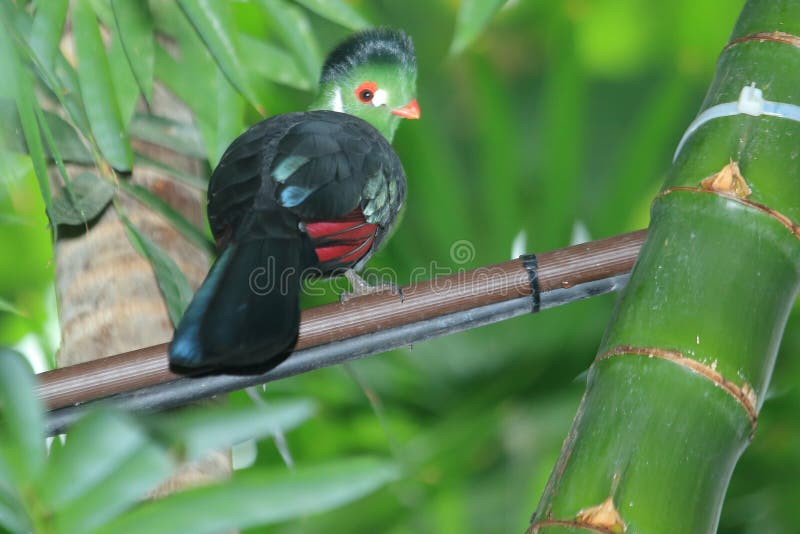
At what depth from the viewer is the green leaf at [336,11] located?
1889 mm

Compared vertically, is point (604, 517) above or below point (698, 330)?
below

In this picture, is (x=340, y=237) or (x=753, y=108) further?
(x=340, y=237)

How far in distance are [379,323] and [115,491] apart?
1.62 feet

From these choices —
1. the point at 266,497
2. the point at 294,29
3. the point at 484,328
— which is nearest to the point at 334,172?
the point at 294,29

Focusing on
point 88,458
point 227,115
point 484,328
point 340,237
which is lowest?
point 484,328

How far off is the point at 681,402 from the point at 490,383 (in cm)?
131

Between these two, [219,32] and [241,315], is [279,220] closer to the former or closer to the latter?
[241,315]

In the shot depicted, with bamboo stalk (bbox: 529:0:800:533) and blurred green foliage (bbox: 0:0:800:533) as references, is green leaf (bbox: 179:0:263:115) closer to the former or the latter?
blurred green foliage (bbox: 0:0:800:533)

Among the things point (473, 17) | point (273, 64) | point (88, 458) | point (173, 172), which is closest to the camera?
point (88, 458)

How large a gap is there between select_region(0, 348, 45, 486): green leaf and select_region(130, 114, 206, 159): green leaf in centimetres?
140

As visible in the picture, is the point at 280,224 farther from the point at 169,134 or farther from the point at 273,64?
the point at 273,64

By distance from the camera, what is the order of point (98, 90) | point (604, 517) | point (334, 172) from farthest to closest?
point (98, 90) < point (334, 172) < point (604, 517)

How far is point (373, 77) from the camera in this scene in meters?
2.43

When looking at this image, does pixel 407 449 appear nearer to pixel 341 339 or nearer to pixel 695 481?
pixel 341 339
